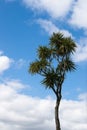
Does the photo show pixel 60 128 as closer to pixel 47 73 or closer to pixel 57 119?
pixel 57 119

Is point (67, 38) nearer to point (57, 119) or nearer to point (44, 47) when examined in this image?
point (44, 47)

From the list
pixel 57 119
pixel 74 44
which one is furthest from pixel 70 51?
pixel 57 119

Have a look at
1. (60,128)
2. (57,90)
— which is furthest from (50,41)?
(60,128)

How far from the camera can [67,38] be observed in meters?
80.3

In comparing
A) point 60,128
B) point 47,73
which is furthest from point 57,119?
point 47,73

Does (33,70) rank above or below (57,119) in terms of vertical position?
above

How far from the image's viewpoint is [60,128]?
248 feet

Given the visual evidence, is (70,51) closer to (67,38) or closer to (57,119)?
(67,38)

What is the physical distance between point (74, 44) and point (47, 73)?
4896 millimetres

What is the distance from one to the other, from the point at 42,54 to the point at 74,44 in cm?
414

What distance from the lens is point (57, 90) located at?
7800cm

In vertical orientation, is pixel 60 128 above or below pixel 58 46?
below

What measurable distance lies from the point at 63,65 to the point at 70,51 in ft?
6.35

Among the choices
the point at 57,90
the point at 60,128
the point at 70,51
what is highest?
the point at 70,51
